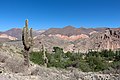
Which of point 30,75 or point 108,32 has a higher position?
point 108,32

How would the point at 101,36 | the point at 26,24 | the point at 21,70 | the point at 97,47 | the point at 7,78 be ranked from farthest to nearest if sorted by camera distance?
the point at 101,36 < the point at 97,47 < the point at 26,24 < the point at 21,70 < the point at 7,78

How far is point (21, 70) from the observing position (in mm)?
16797

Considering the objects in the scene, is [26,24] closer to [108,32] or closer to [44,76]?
[44,76]

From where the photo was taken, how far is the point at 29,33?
76.0 feet

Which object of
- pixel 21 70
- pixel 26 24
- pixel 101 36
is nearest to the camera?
pixel 21 70

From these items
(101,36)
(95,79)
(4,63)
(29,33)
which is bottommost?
(95,79)

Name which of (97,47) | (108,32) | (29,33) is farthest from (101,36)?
(29,33)

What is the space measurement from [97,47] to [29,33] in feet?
408

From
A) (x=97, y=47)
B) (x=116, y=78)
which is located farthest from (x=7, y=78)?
(x=97, y=47)

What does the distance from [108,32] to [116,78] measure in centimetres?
15916

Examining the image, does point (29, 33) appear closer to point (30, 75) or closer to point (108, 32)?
point (30, 75)

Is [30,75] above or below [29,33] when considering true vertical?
below

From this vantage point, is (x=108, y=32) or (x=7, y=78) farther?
(x=108, y=32)

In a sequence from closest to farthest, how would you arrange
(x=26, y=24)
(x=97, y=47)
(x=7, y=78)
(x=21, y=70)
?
(x=7, y=78) < (x=21, y=70) < (x=26, y=24) < (x=97, y=47)
